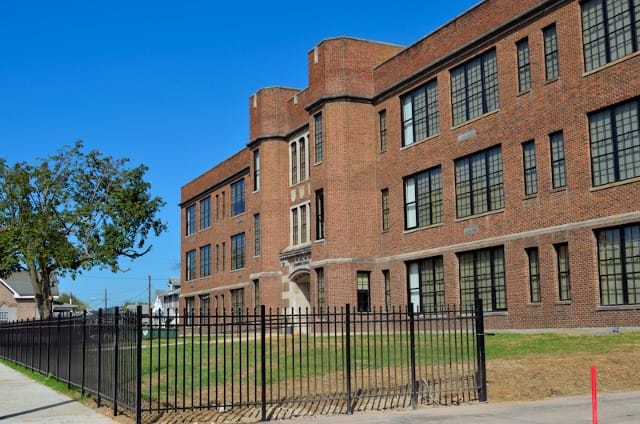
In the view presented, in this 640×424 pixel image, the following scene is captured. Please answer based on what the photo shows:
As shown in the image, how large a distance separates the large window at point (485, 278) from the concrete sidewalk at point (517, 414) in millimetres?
15014

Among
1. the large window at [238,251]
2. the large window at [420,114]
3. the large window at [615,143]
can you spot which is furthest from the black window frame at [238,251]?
the large window at [615,143]

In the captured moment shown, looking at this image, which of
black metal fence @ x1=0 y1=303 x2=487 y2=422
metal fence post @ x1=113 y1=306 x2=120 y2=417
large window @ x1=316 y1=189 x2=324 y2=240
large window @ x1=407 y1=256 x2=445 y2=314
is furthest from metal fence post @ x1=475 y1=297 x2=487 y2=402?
large window @ x1=316 y1=189 x2=324 y2=240

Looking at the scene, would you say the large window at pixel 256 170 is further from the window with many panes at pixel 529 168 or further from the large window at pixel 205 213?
the window with many panes at pixel 529 168

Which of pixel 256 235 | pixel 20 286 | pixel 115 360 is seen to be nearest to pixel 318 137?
pixel 256 235

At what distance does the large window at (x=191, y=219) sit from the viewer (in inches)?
2603

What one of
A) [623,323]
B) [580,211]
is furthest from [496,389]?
[580,211]

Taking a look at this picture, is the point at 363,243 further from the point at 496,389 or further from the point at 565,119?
the point at 496,389

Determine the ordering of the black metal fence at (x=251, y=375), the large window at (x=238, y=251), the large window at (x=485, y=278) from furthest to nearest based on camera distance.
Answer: the large window at (x=238, y=251) → the large window at (x=485, y=278) → the black metal fence at (x=251, y=375)

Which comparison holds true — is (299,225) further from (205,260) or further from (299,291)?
(205,260)

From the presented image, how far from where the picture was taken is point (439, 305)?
34156 millimetres

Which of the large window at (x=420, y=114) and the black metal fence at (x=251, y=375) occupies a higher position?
the large window at (x=420, y=114)

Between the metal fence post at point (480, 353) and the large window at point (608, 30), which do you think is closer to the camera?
the metal fence post at point (480, 353)

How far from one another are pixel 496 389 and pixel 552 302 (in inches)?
478

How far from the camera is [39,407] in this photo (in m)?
16.1
